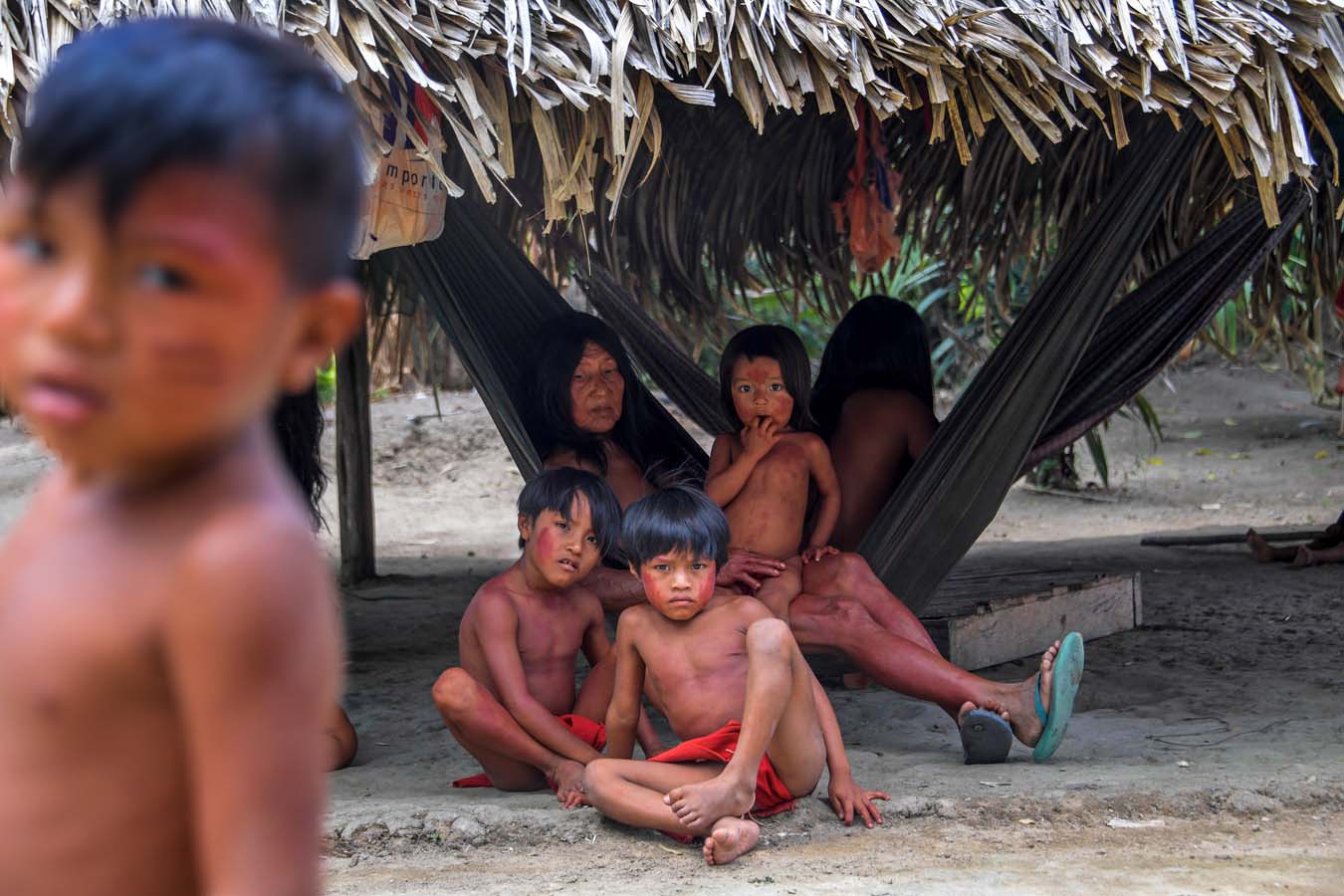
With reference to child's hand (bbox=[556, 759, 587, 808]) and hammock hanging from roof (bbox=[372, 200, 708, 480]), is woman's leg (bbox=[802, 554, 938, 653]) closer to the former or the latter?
hammock hanging from roof (bbox=[372, 200, 708, 480])

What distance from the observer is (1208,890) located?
6.81 feet

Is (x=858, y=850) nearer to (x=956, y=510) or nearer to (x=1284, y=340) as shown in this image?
(x=956, y=510)

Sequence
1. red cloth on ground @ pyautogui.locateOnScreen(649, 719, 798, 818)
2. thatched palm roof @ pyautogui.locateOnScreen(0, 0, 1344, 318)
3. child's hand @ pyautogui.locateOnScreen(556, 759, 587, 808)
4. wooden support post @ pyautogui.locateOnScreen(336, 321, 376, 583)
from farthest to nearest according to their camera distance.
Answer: wooden support post @ pyautogui.locateOnScreen(336, 321, 376, 583), child's hand @ pyautogui.locateOnScreen(556, 759, 587, 808), red cloth on ground @ pyautogui.locateOnScreen(649, 719, 798, 818), thatched palm roof @ pyautogui.locateOnScreen(0, 0, 1344, 318)

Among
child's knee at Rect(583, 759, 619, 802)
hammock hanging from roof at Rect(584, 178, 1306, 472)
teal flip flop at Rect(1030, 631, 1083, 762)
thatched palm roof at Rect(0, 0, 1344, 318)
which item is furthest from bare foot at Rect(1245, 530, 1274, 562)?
child's knee at Rect(583, 759, 619, 802)

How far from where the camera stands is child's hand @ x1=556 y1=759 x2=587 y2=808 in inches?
101

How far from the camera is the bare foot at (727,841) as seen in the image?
7.48 feet

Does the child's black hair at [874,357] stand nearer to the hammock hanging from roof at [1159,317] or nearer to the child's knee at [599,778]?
the hammock hanging from roof at [1159,317]

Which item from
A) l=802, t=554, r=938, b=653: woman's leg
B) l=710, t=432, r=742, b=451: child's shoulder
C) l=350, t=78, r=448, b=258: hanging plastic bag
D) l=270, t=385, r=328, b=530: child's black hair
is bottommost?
l=802, t=554, r=938, b=653: woman's leg

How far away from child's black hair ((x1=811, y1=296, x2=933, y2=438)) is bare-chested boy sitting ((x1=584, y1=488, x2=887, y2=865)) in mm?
1289

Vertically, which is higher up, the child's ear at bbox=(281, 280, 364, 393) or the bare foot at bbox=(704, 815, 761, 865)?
the child's ear at bbox=(281, 280, 364, 393)

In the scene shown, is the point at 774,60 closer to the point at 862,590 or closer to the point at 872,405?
the point at 862,590

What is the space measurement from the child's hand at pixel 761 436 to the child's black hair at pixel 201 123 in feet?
8.46

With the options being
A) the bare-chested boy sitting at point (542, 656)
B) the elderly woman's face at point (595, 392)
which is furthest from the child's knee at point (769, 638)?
the elderly woman's face at point (595, 392)

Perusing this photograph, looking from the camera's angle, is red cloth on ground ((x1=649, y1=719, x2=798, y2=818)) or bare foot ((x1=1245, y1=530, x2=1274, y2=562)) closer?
red cloth on ground ((x1=649, y1=719, x2=798, y2=818))
